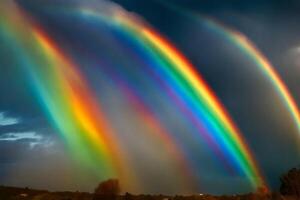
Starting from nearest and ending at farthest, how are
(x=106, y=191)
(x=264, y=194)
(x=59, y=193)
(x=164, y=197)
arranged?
(x=106, y=191)
(x=264, y=194)
(x=59, y=193)
(x=164, y=197)

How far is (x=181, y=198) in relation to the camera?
144375 millimetres

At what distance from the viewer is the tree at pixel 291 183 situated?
491 feet

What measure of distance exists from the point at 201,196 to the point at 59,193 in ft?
131

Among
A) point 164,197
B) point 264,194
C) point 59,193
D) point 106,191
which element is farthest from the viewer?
point 164,197

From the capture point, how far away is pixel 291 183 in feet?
497

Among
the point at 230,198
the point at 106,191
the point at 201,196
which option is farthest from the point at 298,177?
the point at 106,191

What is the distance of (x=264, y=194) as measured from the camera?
131250mm

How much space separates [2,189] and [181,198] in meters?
50.5

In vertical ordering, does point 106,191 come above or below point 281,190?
below

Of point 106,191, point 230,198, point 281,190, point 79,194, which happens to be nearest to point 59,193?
point 79,194

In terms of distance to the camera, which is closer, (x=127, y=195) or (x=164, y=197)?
(x=127, y=195)

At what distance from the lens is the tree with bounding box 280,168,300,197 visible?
149650 millimetres

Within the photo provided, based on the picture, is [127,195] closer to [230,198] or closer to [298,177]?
[230,198]

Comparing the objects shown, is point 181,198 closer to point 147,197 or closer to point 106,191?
point 147,197
